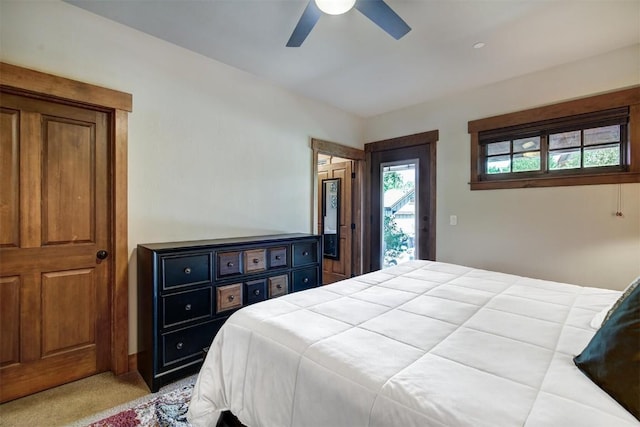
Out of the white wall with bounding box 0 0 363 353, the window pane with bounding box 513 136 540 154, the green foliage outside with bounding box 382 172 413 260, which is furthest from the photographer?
the green foliage outside with bounding box 382 172 413 260

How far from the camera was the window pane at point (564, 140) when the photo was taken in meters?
2.79

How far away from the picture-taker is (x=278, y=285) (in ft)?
8.87

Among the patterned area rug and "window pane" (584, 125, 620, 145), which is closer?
the patterned area rug

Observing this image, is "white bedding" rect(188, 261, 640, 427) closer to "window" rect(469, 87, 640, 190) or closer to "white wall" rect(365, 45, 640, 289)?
"white wall" rect(365, 45, 640, 289)

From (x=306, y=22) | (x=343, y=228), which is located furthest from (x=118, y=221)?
(x=343, y=228)

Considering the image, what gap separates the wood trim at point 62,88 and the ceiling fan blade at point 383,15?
1877 mm

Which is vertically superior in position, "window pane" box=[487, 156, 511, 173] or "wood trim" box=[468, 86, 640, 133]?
"wood trim" box=[468, 86, 640, 133]

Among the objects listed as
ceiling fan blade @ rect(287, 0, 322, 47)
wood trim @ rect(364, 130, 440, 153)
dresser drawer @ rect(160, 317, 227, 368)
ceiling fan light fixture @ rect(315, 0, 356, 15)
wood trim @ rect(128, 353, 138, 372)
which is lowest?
wood trim @ rect(128, 353, 138, 372)

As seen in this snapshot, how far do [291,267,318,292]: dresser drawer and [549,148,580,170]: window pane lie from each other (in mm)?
2662

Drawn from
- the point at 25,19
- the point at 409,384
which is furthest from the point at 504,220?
the point at 25,19

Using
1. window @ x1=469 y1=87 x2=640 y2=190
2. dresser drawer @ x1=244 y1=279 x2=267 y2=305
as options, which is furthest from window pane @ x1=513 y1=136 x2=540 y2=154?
dresser drawer @ x1=244 y1=279 x2=267 y2=305

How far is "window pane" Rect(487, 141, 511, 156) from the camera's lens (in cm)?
319

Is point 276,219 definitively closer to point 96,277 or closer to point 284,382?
point 96,277

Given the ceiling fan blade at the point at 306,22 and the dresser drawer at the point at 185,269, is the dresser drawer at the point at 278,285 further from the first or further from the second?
the ceiling fan blade at the point at 306,22
